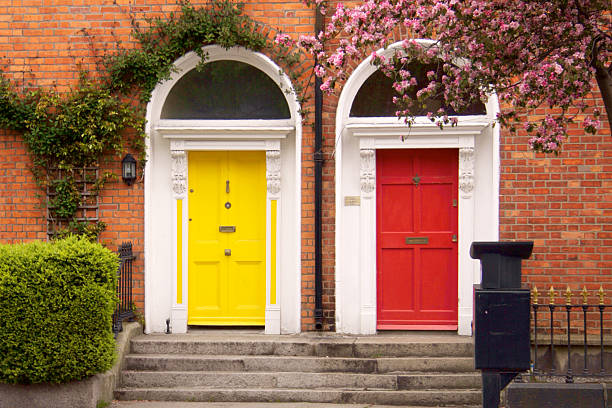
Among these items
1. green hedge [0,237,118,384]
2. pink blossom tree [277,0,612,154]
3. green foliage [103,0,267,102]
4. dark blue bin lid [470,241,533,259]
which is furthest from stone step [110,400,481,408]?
green foliage [103,0,267,102]

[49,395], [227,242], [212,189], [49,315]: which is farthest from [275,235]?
[49,395]

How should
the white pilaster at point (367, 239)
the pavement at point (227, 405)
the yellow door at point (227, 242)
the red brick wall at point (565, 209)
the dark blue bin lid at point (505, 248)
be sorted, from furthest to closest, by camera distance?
1. the yellow door at point (227, 242)
2. the white pilaster at point (367, 239)
3. the red brick wall at point (565, 209)
4. the pavement at point (227, 405)
5. the dark blue bin lid at point (505, 248)

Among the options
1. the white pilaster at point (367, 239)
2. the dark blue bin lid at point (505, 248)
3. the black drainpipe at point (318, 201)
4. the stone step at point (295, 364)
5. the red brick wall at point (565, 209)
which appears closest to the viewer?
the dark blue bin lid at point (505, 248)

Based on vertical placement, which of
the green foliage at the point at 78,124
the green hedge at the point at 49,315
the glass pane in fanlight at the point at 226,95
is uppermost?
the glass pane in fanlight at the point at 226,95

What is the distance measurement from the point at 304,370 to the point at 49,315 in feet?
8.66

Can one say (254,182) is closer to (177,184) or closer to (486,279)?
(177,184)

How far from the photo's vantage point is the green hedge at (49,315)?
22.4 feet

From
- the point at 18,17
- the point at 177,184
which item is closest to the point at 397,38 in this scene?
the point at 177,184

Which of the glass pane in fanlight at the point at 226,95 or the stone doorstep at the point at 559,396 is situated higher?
the glass pane in fanlight at the point at 226,95

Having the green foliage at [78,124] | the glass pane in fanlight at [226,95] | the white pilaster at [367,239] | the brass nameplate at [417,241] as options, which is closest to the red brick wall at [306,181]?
the green foliage at [78,124]

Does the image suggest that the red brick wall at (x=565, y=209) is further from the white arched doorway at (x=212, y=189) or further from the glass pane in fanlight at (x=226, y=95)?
the glass pane in fanlight at (x=226, y=95)

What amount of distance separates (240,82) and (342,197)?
184 cm

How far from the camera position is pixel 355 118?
8.60 metres

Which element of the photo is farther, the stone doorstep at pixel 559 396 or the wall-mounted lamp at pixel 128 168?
the wall-mounted lamp at pixel 128 168
